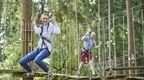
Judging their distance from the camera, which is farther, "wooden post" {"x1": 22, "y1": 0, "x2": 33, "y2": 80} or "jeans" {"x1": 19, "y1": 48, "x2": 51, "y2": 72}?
"wooden post" {"x1": 22, "y1": 0, "x2": 33, "y2": 80}

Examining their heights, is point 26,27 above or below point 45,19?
below

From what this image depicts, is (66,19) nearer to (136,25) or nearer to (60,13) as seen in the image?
(60,13)

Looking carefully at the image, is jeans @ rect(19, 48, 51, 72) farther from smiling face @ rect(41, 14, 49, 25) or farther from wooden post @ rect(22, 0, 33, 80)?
wooden post @ rect(22, 0, 33, 80)

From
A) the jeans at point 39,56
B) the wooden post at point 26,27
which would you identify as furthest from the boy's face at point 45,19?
the wooden post at point 26,27

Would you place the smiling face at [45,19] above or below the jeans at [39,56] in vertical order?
above

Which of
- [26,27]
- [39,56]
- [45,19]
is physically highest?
[45,19]

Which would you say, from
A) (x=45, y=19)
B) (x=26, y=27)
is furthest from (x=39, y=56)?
(x=26, y=27)

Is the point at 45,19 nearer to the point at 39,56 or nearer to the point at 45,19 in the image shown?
the point at 45,19

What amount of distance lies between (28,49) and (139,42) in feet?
23.0

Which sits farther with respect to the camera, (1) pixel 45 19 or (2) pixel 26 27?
(2) pixel 26 27

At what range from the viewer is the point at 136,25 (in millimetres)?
14469

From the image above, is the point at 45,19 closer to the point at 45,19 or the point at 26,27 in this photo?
the point at 45,19

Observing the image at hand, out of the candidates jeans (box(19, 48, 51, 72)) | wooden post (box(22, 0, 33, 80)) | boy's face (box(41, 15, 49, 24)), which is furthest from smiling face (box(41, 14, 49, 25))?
wooden post (box(22, 0, 33, 80))

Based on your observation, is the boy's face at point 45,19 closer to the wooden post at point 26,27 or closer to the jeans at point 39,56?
the jeans at point 39,56
